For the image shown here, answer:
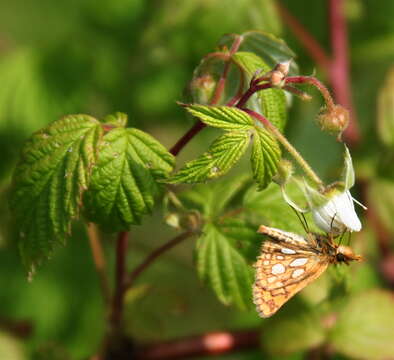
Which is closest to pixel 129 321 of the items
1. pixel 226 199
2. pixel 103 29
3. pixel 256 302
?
pixel 226 199

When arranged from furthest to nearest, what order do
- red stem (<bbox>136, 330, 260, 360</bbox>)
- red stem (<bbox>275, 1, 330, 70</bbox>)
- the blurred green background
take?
1. red stem (<bbox>275, 1, 330, 70</bbox>)
2. the blurred green background
3. red stem (<bbox>136, 330, 260, 360</bbox>)

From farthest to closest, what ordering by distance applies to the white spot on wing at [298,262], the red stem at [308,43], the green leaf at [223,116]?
the red stem at [308,43], the white spot on wing at [298,262], the green leaf at [223,116]

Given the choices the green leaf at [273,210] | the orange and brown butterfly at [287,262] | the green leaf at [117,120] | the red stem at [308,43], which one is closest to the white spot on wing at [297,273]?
the orange and brown butterfly at [287,262]

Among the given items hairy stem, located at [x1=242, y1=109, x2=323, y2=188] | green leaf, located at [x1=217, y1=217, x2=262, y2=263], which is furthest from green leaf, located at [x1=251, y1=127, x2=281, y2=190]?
green leaf, located at [x1=217, y1=217, x2=262, y2=263]

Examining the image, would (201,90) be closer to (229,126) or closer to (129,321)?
(229,126)

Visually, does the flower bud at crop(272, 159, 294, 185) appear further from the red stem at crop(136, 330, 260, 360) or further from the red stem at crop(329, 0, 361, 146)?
the red stem at crop(329, 0, 361, 146)

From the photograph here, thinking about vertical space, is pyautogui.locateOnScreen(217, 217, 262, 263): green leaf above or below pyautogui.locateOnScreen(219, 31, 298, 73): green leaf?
below

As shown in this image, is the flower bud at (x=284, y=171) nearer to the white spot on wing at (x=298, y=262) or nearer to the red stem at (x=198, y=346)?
the white spot on wing at (x=298, y=262)

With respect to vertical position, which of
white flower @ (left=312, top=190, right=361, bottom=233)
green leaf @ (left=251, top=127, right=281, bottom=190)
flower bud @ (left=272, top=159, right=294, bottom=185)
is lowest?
white flower @ (left=312, top=190, right=361, bottom=233)
